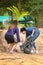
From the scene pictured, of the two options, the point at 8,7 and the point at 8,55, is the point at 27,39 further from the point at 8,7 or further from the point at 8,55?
the point at 8,7

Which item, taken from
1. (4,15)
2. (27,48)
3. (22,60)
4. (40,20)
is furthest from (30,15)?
(22,60)

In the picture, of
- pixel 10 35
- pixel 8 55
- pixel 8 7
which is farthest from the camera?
pixel 8 7

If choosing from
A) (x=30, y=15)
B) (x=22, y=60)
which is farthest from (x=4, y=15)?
(x=22, y=60)

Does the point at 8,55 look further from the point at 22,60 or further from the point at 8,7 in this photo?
the point at 8,7

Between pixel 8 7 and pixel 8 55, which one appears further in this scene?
pixel 8 7

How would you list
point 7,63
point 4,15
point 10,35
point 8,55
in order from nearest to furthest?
1. point 7,63
2. point 8,55
3. point 10,35
4. point 4,15

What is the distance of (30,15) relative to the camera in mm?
27594

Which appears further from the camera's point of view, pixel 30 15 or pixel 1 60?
pixel 30 15

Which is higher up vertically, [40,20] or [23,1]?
[23,1]

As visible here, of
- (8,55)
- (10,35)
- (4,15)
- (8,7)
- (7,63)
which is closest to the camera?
(7,63)

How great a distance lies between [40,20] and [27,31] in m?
15.7

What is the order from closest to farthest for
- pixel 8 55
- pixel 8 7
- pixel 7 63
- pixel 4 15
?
pixel 7 63, pixel 8 55, pixel 8 7, pixel 4 15

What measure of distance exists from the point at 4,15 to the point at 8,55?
1834 centimetres

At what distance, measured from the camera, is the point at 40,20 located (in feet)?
90.8
